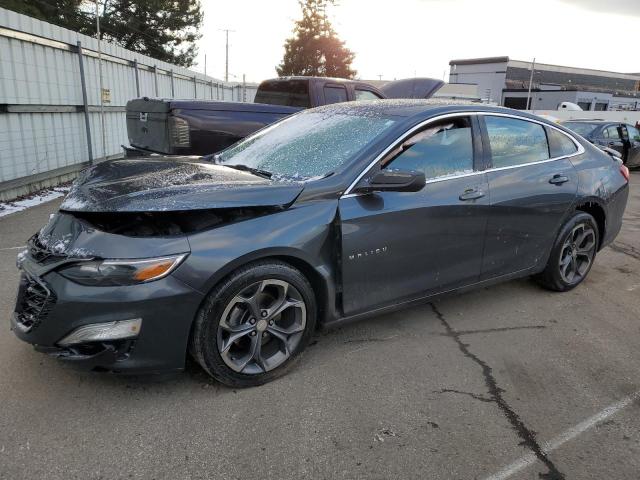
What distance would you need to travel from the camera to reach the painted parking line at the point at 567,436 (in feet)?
7.82

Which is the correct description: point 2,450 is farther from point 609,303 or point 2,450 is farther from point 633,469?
point 609,303

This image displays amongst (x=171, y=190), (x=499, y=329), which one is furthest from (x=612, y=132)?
(x=171, y=190)

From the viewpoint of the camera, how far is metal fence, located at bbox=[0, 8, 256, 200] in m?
7.57

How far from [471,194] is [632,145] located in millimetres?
13422

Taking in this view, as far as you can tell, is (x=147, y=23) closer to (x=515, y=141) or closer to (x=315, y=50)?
(x=315, y=50)

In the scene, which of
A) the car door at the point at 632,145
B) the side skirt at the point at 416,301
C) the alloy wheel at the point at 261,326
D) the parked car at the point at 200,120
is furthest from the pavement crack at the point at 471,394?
the car door at the point at 632,145

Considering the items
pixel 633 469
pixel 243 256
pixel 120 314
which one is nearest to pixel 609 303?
pixel 633 469

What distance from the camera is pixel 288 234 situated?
9.54ft

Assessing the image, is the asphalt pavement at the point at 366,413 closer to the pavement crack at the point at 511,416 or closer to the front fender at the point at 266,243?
the pavement crack at the point at 511,416

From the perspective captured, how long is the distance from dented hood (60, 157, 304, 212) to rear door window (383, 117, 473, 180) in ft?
2.91

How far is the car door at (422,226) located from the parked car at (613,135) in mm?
11611

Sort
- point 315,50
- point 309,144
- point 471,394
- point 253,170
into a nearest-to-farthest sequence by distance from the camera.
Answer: point 471,394, point 253,170, point 309,144, point 315,50

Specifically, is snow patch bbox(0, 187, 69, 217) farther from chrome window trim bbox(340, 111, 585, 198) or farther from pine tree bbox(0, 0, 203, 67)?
pine tree bbox(0, 0, 203, 67)

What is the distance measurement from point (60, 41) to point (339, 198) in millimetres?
8216
